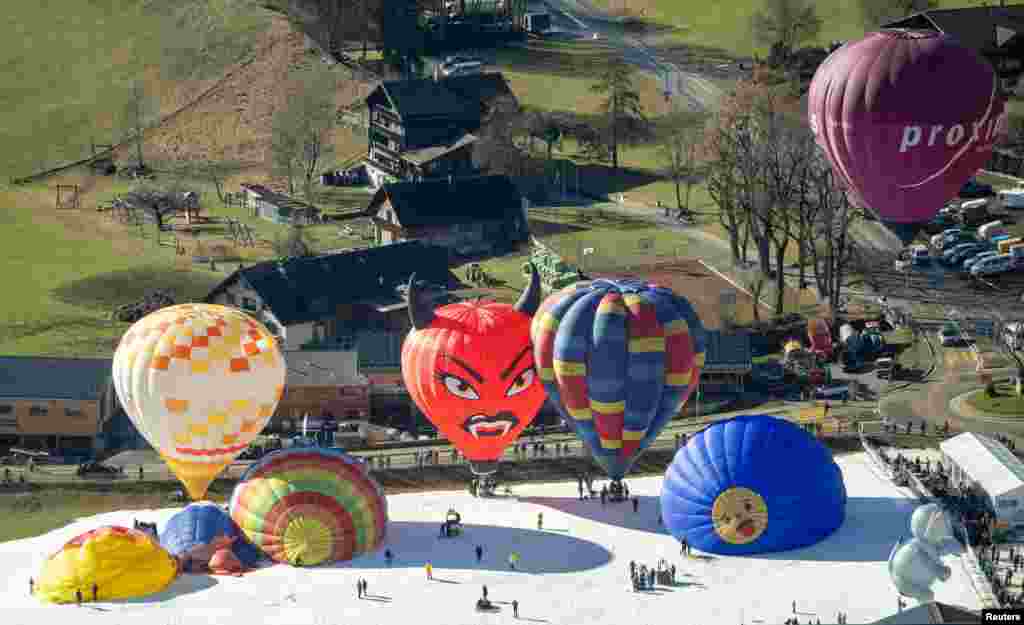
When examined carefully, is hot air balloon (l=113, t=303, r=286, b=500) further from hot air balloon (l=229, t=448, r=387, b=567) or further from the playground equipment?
the playground equipment

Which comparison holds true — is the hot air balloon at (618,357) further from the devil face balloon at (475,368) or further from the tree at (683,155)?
the tree at (683,155)

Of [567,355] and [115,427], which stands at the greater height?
[567,355]

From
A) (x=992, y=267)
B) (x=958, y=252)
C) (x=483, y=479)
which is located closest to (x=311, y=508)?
(x=483, y=479)

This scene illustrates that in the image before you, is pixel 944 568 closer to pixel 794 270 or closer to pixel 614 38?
pixel 794 270

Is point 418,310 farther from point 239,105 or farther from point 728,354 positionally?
point 239,105

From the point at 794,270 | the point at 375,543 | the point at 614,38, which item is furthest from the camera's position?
the point at 614,38

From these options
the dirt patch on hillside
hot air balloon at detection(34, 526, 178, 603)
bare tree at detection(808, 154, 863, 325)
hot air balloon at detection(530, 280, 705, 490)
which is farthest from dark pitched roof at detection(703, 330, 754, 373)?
the dirt patch on hillside

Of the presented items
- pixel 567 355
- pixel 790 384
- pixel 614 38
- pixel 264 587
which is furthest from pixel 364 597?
pixel 614 38

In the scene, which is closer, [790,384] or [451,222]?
[790,384]
